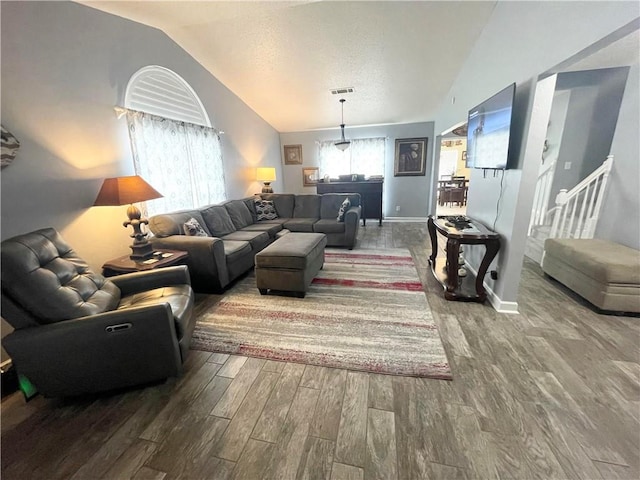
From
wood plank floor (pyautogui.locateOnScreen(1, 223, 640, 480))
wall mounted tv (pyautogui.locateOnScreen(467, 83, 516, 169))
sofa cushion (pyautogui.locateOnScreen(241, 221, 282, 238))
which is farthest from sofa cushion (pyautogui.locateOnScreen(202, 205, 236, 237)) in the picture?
wall mounted tv (pyautogui.locateOnScreen(467, 83, 516, 169))

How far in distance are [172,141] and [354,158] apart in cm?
428

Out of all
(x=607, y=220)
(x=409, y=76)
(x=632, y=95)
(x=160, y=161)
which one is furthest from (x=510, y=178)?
(x=160, y=161)

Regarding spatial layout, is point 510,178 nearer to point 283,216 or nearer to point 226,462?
point 226,462

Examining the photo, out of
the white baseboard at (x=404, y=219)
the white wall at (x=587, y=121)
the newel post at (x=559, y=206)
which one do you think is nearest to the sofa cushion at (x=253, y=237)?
the white baseboard at (x=404, y=219)

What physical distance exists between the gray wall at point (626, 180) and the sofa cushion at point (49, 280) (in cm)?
486

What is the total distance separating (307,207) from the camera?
4.85 meters

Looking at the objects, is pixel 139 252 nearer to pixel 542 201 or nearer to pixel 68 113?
pixel 68 113

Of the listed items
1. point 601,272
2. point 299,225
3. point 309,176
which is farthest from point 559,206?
point 309,176

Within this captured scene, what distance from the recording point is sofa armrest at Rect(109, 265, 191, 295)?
2014mm

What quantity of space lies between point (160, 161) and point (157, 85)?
3.04ft

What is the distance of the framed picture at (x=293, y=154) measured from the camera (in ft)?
22.5

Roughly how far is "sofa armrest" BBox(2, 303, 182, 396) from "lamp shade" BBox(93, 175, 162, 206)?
115cm

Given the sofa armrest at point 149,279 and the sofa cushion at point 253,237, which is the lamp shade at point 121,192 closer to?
the sofa armrest at point 149,279

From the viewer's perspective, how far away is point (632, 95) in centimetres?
293
